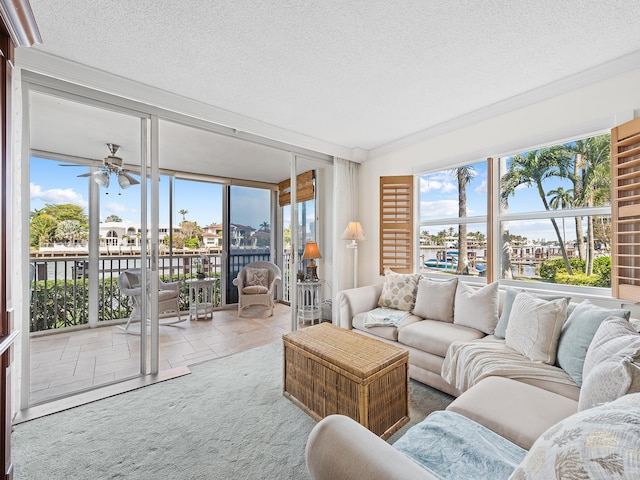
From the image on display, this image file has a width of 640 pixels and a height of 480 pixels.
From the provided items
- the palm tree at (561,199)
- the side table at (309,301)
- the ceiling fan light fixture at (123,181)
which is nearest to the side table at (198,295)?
the side table at (309,301)

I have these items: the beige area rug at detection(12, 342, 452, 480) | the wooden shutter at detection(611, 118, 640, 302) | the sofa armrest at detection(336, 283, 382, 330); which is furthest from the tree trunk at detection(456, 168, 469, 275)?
the beige area rug at detection(12, 342, 452, 480)

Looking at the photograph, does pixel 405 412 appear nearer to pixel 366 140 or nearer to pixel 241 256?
pixel 366 140

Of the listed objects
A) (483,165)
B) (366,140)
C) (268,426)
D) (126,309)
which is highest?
(366,140)

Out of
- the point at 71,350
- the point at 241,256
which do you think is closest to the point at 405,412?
the point at 71,350

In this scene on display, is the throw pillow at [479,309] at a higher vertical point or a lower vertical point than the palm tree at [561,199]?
lower

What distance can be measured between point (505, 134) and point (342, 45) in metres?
1.91

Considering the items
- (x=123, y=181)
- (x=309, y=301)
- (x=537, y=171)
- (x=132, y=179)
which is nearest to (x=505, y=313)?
(x=537, y=171)

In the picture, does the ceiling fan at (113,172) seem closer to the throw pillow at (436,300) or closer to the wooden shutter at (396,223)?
the wooden shutter at (396,223)

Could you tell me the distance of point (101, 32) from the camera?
1.86m

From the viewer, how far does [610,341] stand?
4.21ft

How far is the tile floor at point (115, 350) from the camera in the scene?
97.7 inches

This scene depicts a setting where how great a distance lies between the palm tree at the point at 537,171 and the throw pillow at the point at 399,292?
4.31 ft

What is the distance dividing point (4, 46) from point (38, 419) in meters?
2.24

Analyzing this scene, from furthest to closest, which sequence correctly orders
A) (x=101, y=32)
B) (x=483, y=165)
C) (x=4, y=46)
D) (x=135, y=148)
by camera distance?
(x=483, y=165), (x=135, y=148), (x=101, y=32), (x=4, y=46)
